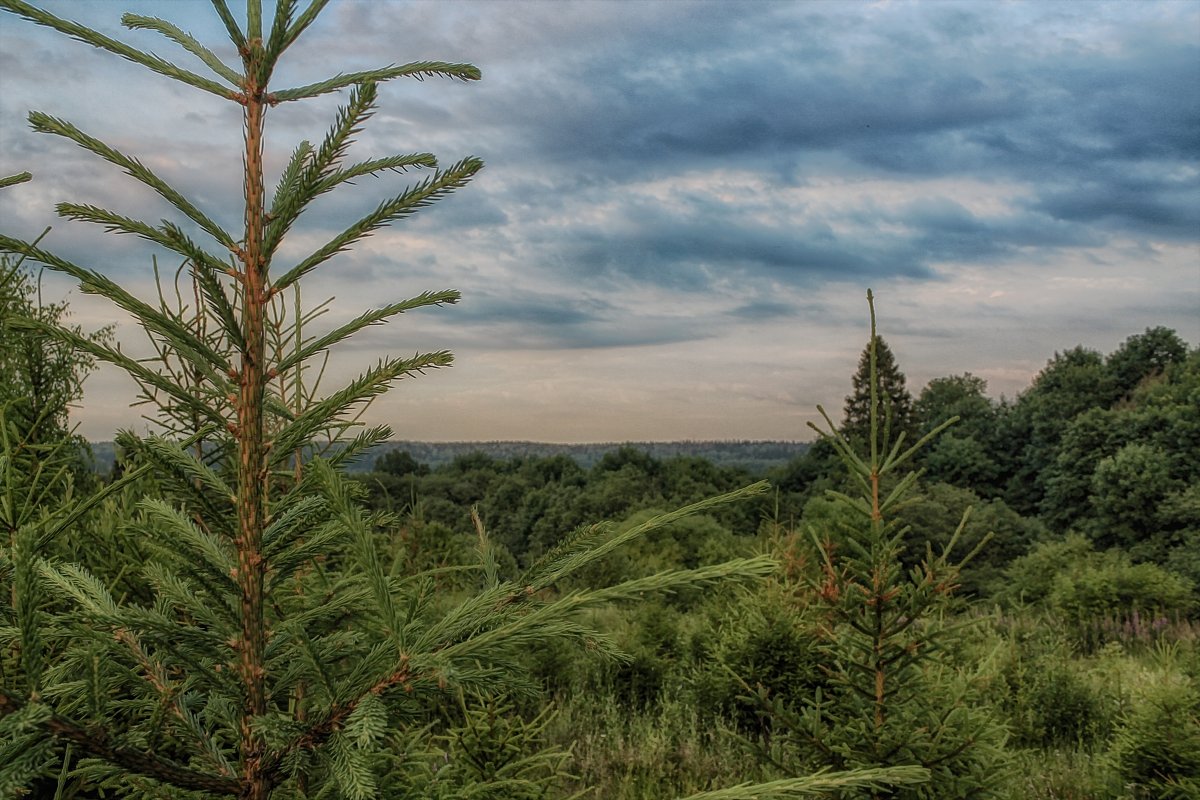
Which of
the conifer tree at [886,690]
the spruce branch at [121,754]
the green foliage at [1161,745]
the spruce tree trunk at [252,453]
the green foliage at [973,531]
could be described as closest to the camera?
the spruce branch at [121,754]

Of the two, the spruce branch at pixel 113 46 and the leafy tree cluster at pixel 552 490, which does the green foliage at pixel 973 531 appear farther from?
the spruce branch at pixel 113 46

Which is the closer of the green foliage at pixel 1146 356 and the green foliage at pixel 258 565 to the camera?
the green foliage at pixel 258 565

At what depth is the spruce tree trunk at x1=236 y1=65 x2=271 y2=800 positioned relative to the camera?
4.07 ft

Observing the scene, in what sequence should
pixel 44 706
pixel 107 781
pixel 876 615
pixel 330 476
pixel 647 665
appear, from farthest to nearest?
pixel 647 665, pixel 876 615, pixel 107 781, pixel 330 476, pixel 44 706

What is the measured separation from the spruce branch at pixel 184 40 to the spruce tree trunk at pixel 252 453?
38 mm

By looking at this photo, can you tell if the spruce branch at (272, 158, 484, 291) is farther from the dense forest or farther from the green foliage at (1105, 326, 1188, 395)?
the green foliage at (1105, 326, 1188, 395)

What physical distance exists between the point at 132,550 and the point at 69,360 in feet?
3.27

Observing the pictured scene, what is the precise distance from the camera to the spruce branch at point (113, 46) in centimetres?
120

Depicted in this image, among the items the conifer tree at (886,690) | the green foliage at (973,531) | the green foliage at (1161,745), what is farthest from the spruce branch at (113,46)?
the green foliage at (973,531)

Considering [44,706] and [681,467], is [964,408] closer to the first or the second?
[681,467]

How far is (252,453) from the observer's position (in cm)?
126

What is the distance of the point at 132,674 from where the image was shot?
1.29 meters

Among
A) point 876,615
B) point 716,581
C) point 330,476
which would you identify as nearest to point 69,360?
point 330,476

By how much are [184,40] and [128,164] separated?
246mm
